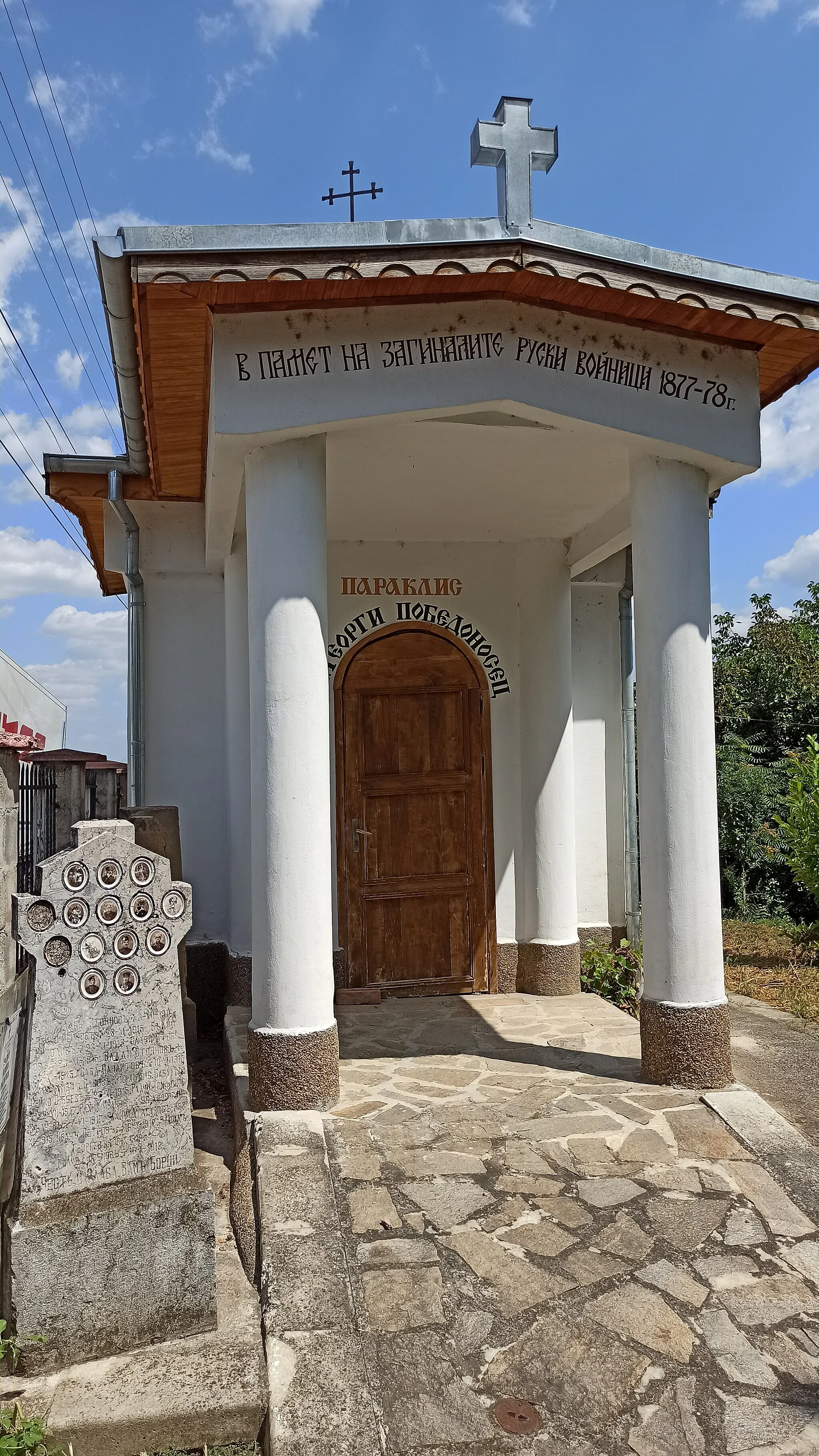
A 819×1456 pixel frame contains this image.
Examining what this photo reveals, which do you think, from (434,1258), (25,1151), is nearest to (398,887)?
(434,1258)

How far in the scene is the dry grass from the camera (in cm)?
739

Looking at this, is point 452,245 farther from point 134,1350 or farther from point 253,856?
point 134,1350

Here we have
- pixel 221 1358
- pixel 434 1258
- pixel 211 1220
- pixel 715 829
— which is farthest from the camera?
pixel 715 829

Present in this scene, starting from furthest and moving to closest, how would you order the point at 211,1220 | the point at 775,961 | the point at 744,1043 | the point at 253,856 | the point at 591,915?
the point at 775,961 → the point at 591,915 → the point at 744,1043 → the point at 253,856 → the point at 211,1220

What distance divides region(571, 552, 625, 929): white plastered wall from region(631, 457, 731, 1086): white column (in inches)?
106

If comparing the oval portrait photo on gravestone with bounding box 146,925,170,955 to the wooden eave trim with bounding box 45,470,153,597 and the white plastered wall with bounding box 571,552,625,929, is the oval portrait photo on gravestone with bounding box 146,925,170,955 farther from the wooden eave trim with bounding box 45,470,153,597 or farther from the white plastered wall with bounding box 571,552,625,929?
the white plastered wall with bounding box 571,552,625,929

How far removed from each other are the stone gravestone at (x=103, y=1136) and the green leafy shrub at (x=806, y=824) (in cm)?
747

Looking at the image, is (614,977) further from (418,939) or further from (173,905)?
(173,905)

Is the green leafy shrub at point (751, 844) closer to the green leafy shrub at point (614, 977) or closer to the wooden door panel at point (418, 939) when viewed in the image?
the green leafy shrub at point (614, 977)

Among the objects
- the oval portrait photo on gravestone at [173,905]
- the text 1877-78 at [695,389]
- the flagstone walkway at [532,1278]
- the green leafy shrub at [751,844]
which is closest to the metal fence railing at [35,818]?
the flagstone walkway at [532,1278]

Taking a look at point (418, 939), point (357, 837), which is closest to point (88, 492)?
point (357, 837)

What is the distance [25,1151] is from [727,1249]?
8.05ft

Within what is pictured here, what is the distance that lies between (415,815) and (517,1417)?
15.3 ft

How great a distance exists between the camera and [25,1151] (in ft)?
10.2
